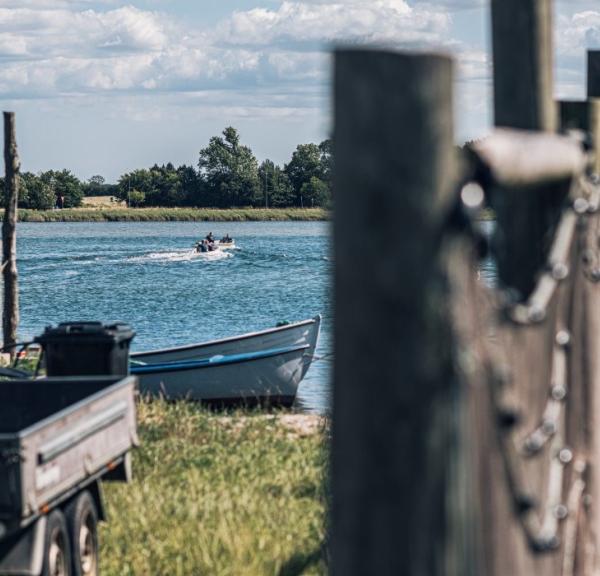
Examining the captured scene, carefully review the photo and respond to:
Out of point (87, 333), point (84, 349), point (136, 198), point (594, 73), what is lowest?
point (84, 349)

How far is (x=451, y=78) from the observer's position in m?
2.12

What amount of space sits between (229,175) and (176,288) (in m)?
91.2

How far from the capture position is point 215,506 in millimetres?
8289

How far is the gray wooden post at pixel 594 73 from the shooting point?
4590 mm

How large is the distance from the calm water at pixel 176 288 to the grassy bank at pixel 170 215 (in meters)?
34.6

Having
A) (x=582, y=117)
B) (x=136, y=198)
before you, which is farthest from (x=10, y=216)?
(x=136, y=198)

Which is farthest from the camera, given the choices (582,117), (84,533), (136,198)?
(136,198)

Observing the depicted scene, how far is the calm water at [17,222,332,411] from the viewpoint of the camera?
4081 cm

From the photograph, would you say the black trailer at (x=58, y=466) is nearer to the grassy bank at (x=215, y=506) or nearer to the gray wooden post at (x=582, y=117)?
the grassy bank at (x=215, y=506)

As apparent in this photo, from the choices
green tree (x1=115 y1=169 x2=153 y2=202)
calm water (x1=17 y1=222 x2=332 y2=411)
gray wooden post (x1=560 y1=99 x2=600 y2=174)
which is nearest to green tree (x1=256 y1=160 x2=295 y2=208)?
green tree (x1=115 y1=169 x2=153 y2=202)

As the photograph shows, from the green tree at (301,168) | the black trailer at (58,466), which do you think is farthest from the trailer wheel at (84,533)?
the green tree at (301,168)

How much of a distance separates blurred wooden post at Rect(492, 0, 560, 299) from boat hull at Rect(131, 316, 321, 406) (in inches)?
557

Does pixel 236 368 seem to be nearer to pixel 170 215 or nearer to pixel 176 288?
pixel 176 288

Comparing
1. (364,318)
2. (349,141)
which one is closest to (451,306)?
(364,318)
